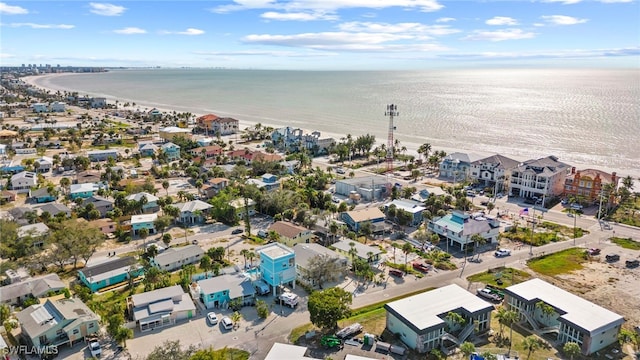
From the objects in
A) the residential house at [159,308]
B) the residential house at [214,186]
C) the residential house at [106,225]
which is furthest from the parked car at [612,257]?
the residential house at [106,225]

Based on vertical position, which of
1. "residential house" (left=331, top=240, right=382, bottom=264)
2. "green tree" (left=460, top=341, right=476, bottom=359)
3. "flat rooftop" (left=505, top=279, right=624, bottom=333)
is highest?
"flat rooftop" (left=505, top=279, right=624, bottom=333)

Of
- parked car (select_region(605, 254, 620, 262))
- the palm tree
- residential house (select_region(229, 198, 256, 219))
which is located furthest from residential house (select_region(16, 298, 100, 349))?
parked car (select_region(605, 254, 620, 262))

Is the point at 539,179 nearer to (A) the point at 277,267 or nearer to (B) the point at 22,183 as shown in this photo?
(A) the point at 277,267

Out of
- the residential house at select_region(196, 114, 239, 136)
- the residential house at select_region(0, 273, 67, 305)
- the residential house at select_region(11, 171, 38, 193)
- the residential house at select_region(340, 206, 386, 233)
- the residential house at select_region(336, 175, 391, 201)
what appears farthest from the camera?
the residential house at select_region(196, 114, 239, 136)

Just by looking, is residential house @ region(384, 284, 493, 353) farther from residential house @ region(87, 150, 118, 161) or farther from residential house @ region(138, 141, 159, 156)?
residential house @ region(87, 150, 118, 161)

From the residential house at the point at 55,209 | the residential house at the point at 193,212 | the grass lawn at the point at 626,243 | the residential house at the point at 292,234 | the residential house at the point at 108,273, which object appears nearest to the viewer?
the residential house at the point at 108,273

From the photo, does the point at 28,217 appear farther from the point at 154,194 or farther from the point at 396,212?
the point at 396,212

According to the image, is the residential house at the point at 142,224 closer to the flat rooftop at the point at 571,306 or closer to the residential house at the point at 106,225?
the residential house at the point at 106,225
